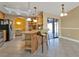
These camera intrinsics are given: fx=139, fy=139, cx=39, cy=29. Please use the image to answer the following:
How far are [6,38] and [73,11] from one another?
6008 mm

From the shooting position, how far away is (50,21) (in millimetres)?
14672

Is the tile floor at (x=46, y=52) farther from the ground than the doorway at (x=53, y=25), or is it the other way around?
the doorway at (x=53, y=25)

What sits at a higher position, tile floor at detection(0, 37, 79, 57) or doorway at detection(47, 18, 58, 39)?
doorway at detection(47, 18, 58, 39)

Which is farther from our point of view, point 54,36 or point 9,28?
point 54,36

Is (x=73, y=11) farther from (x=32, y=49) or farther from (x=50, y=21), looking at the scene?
(x=32, y=49)

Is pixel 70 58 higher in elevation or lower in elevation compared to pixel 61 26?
lower

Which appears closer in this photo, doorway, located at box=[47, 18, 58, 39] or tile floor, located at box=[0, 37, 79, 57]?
tile floor, located at box=[0, 37, 79, 57]

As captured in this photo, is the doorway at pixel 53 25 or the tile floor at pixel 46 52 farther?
the doorway at pixel 53 25

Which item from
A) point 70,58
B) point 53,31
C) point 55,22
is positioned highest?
point 55,22

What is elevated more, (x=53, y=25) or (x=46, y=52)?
(x=53, y=25)

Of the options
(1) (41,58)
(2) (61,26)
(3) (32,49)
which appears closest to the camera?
(1) (41,58)

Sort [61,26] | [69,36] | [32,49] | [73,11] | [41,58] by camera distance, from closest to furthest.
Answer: [41,58]
[32,49]
[73,11]
[69,36]
[61,26]

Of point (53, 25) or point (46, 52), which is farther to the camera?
point (53, 25)

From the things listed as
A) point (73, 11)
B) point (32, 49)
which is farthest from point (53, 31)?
point (32, 49)
